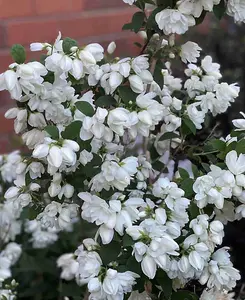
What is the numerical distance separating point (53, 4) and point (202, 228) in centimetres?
131

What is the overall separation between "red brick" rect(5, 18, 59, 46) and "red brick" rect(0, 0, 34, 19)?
26 millimetres

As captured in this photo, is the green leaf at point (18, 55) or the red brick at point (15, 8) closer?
the green leaf at point (18, 55)

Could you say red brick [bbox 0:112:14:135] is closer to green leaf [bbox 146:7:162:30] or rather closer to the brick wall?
the brick wall

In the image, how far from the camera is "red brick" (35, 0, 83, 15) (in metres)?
1.95

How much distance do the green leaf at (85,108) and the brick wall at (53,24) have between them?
3.58 feet

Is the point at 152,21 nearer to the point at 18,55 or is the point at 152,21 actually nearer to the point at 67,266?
the point at 18,55

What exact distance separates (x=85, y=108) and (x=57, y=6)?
1.22 meters

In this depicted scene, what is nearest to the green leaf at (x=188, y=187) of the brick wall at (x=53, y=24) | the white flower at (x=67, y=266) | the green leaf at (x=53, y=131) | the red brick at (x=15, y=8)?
the green leaf at (x=53, y=131)

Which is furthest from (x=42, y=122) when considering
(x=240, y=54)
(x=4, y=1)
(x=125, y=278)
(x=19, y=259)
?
(x=240, y=54)

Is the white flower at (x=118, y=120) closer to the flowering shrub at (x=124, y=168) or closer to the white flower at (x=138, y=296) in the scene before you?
the flowering shrub at (x=124, y=168)

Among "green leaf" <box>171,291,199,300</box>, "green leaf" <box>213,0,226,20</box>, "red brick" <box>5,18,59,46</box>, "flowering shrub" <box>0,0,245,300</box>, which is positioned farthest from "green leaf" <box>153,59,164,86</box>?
"red brick" <box>5,18,59,46</box>

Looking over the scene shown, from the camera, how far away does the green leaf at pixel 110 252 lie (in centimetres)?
85

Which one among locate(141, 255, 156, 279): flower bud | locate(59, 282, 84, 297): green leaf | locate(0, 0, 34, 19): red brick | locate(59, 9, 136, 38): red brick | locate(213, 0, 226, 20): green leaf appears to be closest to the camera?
locate(141, 255, 156, 279): flower bud

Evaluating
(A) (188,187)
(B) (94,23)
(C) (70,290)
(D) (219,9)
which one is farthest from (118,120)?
(B) (94,23)
